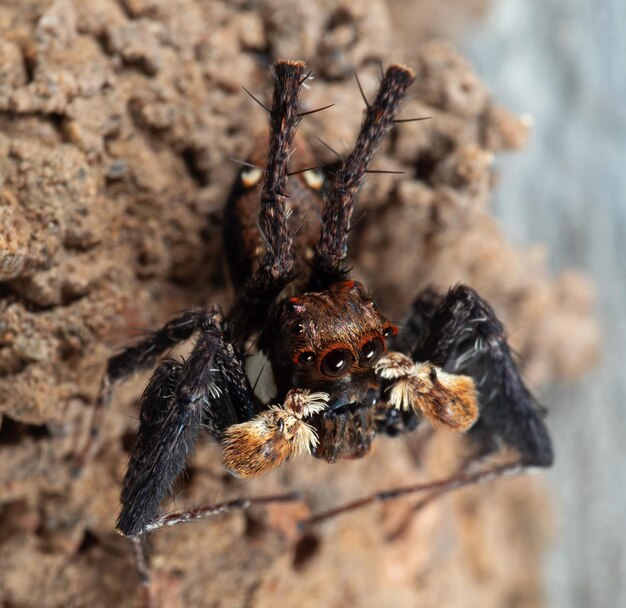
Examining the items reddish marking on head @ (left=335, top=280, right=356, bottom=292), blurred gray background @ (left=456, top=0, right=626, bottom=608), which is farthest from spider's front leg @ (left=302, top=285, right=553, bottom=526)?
blurred gray background @ (left=456, top=0, right=626, bottom=608)

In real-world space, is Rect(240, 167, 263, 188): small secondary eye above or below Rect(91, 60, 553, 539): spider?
above

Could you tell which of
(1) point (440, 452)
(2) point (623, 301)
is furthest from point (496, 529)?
(2) point (623, 301)

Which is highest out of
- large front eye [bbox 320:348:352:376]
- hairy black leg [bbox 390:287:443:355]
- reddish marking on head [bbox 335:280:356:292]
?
hairy black leg [bbox 390:287:443:355]

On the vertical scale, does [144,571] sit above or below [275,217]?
below

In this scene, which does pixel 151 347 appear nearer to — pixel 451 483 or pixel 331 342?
pixel 331 342

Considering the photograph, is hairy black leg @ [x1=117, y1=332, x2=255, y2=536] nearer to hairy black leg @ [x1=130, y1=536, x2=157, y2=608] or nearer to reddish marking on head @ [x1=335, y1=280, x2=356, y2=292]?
hairy black leg @ [x1=130, y1=536, x2=157, y2=608]

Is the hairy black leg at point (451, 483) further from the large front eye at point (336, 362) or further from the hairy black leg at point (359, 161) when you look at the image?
the hairy black leg at point (359, 161)

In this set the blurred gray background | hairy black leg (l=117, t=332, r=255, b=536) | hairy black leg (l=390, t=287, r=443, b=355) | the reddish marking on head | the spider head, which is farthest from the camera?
the blurred gray background

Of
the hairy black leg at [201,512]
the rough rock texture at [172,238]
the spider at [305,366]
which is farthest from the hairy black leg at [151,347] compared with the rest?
the hairy black leg at [201,512]

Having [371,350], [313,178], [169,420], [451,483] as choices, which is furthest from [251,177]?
[451,483]
